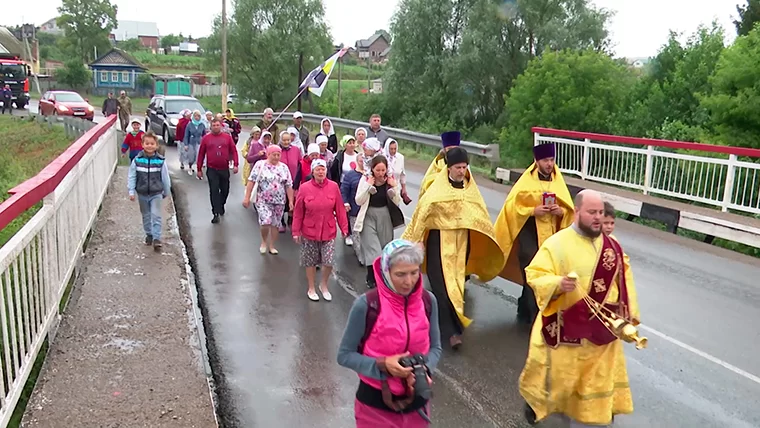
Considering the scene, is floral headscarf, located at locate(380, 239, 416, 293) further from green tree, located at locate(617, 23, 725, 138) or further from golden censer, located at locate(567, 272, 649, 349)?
green tree, located at locate(617, 23, 725, 138)

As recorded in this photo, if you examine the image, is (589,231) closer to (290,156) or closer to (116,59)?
(290,156)

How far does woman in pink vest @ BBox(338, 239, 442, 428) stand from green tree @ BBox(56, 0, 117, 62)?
94223 mm

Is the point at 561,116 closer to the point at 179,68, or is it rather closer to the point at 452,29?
the point at 452,29

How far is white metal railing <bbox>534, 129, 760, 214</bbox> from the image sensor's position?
37.6 ft

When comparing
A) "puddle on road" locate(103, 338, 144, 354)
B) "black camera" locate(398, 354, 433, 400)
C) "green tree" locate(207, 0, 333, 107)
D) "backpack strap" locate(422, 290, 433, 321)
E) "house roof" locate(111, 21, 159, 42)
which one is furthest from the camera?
"house roof" locate(111, 21, 159, 42)

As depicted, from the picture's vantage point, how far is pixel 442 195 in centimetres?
636

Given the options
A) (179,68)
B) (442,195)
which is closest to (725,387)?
(442,195)

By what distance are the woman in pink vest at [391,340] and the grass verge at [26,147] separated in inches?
524

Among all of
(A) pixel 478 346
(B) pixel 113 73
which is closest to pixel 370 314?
(A) pixel 478 346

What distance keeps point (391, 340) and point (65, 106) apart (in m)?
34.5

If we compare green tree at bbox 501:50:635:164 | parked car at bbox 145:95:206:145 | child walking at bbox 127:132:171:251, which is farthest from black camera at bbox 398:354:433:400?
parked car at bbox 145:95:206:145

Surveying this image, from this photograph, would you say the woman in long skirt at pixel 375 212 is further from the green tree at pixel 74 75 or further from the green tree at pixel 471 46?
the green tree at pixel 74 75

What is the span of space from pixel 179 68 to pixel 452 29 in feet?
219

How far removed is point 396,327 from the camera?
341 centimetres
